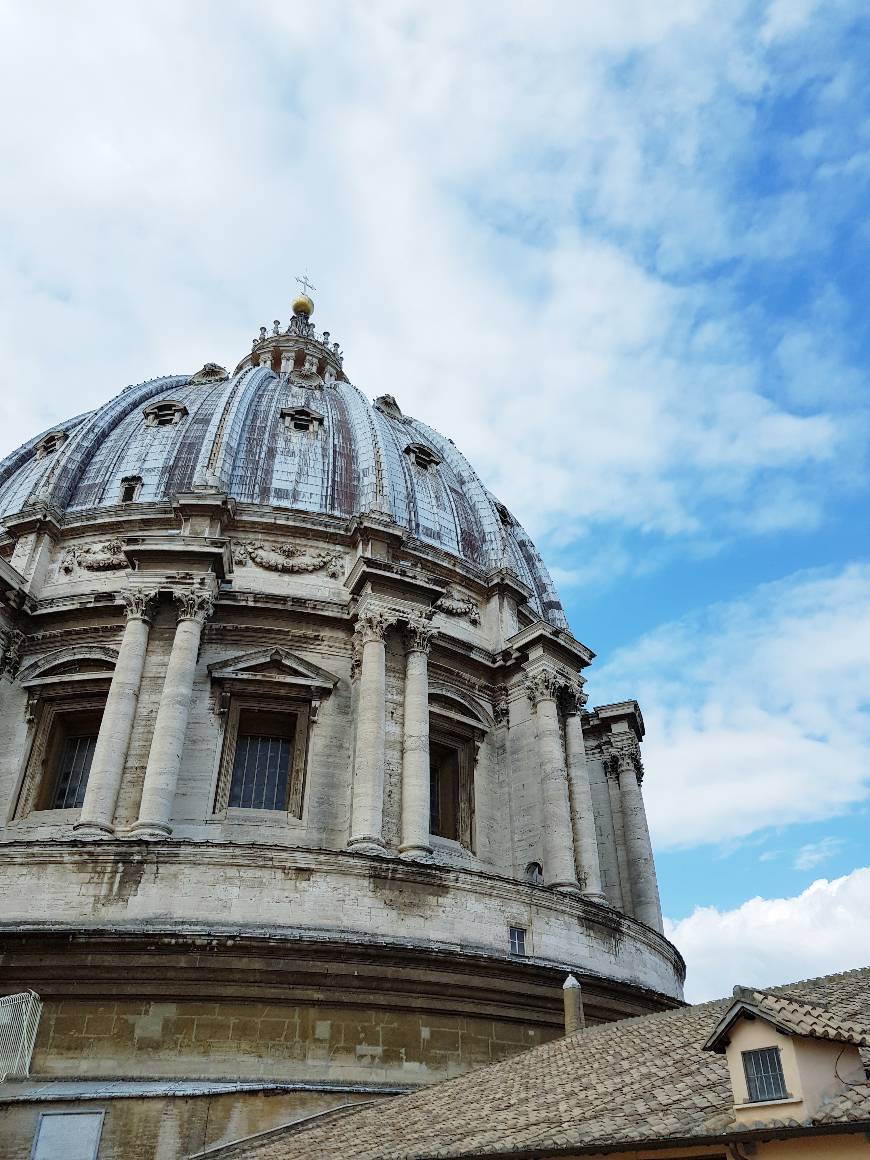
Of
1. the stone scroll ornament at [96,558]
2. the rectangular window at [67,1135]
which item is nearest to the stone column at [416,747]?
the rectangular window at [67,1135]

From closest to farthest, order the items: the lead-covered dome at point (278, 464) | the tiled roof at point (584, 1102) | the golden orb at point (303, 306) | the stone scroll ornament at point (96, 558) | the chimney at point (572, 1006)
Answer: the tiled roof at point (584, 1102), the chimney at point (572, 1006), the stone scroll ornament at point (96, 558), the lead-covered dome at point (278, 464), the golden orb at point (303, 306)

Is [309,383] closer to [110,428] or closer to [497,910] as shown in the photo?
[110,428]

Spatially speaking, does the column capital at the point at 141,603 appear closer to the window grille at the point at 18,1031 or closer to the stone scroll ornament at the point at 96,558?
the stone scroll ornament at the point at 96,558

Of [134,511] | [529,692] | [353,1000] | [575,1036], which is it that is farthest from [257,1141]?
[134,511]

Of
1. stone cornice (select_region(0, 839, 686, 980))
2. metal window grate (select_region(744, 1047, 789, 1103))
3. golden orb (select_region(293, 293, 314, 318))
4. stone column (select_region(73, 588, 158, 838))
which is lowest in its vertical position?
metal window grate (select_region(744, 1047, 789, 1103))

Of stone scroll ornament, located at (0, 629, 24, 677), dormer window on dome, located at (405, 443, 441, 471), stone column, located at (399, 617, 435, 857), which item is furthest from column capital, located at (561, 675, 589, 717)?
stone scroll ornament, located at (0, 629, 24, 677)

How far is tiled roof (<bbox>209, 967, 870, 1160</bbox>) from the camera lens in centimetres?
937

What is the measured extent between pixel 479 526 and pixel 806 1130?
29275 millimetres

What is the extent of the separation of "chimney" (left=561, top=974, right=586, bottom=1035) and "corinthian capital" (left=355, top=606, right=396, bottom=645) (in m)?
9.74

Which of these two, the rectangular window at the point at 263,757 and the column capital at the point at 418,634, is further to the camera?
the column capital at the point at 418,634

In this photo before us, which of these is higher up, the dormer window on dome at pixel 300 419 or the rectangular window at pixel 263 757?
Result: the dormer window on dome at pixel 300 419

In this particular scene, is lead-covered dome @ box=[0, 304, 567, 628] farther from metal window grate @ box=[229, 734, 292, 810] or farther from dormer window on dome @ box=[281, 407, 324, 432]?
metal window grate @ box=[229, 734, 292, 810]

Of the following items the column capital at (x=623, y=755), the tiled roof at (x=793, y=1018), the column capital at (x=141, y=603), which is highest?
the column capital at (x=623, y=755)

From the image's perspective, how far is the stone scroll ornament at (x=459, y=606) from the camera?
30156 mm
